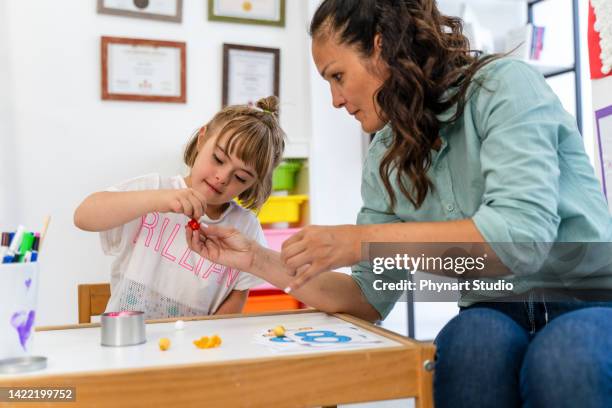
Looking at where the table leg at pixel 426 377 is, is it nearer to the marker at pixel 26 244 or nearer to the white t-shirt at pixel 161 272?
the marker at pixel 26 244

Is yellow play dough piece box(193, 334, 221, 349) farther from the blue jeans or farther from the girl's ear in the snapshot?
the girl's ear

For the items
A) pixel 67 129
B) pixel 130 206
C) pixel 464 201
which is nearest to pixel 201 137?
pixel 130 206

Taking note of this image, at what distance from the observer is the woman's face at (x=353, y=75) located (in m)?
1.04

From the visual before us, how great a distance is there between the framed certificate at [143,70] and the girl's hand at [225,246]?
165cm

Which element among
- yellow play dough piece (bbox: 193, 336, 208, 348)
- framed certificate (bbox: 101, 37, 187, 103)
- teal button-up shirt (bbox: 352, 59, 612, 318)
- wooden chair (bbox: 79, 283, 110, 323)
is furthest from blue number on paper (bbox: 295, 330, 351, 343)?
framed certificate (bbox: 101, 37, 187, 103)

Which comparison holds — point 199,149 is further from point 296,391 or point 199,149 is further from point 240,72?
point 240,72

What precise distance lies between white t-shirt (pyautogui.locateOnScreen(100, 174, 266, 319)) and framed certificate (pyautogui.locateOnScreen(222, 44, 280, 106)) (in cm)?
137

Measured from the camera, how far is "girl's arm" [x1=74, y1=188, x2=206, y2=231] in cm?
120

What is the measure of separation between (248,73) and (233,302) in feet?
5.15

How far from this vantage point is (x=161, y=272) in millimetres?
1446

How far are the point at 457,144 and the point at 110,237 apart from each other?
0.85 m

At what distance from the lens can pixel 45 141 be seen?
250 cm

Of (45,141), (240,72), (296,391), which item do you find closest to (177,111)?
(240,72)

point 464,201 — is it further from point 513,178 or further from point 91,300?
point 91,300
